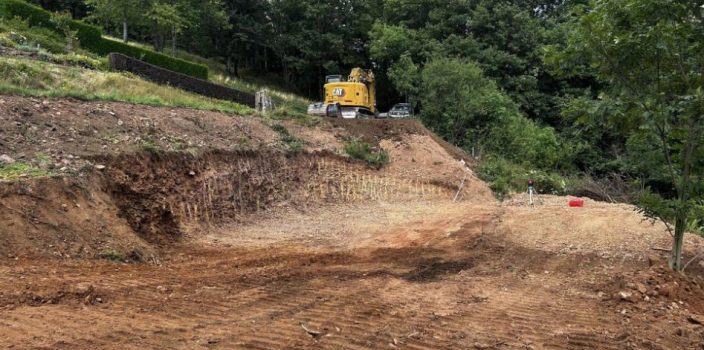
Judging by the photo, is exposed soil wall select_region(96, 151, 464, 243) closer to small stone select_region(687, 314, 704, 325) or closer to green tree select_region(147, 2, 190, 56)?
small stone select_region(687, 314, 704, 325)

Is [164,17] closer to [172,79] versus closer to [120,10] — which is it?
[120,10]

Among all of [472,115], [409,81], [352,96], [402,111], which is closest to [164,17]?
[352,96]

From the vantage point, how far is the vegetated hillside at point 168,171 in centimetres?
801

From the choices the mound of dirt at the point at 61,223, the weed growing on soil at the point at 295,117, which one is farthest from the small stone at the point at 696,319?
the weed growing on soil at the point at 295,117

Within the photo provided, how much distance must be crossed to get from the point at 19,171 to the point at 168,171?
11.7 ft

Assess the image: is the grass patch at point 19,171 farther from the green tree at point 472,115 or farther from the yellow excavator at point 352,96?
the green tree at point 472,115

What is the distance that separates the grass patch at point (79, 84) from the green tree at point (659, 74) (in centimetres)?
1072

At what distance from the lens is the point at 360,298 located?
645 cm

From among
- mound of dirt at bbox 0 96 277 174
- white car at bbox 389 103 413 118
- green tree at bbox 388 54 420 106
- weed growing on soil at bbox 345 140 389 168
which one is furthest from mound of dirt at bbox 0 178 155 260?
green tree at bbox 388 54 420 106

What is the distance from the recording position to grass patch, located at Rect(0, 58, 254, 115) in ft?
41.5

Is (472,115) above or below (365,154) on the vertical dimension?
above

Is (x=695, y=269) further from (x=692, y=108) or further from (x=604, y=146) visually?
(x=604, y=146)

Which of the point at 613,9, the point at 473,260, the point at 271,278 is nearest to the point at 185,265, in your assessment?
the point at 271,278

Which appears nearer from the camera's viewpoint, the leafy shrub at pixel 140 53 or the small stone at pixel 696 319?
the small stone at pixel 696 319
